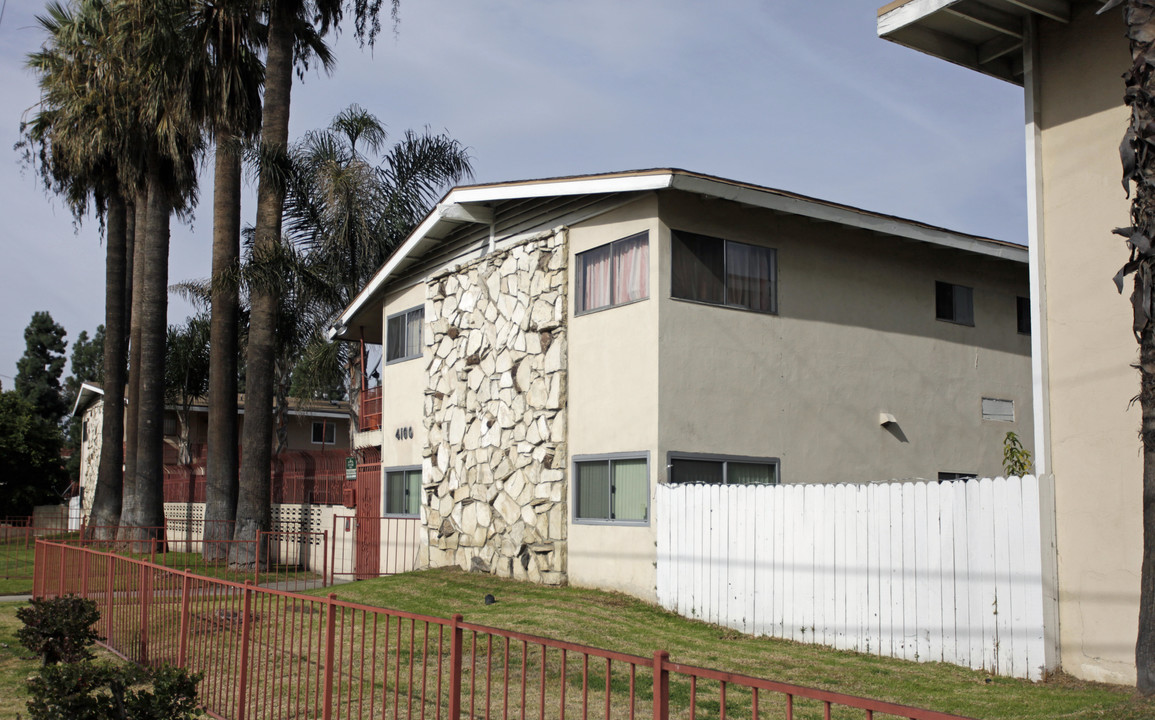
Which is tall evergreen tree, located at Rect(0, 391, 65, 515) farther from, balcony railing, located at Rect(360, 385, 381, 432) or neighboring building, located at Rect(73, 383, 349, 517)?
balcony railing, located at Rect(360, 385, 381, 432)

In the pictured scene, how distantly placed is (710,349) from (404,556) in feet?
29.2

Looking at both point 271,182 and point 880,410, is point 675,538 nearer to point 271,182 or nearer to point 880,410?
point 880,410

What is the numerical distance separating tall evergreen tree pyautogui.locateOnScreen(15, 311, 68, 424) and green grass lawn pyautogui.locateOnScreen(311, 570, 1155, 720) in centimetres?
7245

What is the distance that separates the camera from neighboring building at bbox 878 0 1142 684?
9.74 meters

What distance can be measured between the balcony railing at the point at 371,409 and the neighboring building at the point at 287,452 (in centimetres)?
85

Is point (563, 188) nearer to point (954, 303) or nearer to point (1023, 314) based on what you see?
point (954, 303)

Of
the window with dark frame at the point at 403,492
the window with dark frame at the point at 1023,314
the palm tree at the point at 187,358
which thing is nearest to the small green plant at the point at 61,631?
the window with dark frame at the point at 403,492

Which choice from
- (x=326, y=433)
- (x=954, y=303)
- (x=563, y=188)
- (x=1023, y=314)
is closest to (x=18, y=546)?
(x=326, y=433)

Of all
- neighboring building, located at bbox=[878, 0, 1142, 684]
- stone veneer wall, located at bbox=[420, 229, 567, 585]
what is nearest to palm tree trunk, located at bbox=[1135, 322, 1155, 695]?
neighboring building, located at bbox=[878, 0, 1142, 684]

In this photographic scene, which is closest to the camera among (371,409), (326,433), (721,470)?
(721,470)

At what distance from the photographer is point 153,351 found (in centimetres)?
2894

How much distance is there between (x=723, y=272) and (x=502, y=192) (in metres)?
4.02

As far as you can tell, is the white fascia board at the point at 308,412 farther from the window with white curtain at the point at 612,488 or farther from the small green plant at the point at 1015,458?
the small green plant at the point at 1015,458

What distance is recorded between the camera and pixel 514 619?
12.8m
